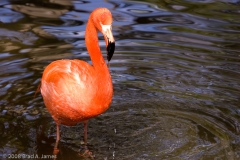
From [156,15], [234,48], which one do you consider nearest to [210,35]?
[234,48]

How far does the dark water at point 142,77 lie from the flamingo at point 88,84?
0.61 metres

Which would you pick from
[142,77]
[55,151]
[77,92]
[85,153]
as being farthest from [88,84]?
[142,77]

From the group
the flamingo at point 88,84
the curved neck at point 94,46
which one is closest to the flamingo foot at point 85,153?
the flamingo at point 88,84

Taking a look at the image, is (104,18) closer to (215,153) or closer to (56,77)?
(56,77)

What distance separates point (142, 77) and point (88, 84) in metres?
2.58

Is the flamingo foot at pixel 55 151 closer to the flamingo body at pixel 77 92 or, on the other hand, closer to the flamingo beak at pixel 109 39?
the flamingo body at pixel 77 92

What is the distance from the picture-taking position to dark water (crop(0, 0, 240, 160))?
19.4 feet

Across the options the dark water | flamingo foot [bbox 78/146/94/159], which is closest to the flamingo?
flamingo foot [bbox 78/146/94/159]

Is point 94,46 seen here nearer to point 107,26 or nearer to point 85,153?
point 107,26

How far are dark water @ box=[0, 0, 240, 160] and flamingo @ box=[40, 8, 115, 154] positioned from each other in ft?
2.01

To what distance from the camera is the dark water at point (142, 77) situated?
591cm

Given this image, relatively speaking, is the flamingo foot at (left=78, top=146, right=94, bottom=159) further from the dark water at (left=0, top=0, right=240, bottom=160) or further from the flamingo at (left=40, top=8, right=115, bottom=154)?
the flamingo at (left=40, top=8, right=115, bottom=154)

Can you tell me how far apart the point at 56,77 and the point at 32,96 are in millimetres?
1615

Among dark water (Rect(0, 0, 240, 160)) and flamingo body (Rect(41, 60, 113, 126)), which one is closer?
flamingo body (Rect(41, 60, 113, 126))
